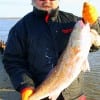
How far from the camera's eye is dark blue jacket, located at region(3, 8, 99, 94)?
4898mm

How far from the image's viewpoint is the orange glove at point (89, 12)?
174 inches

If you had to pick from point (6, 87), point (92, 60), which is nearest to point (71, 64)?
point (6, 87)

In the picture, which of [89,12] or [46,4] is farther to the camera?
[46,4]

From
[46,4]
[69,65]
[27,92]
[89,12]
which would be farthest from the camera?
[46,4]

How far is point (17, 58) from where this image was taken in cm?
500

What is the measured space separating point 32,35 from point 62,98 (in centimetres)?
93

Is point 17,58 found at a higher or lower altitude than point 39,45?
lower

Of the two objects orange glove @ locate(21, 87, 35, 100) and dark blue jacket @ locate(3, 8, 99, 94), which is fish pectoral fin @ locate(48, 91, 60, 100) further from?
dark blue jacket @ locate(3, 8, 99, 94)

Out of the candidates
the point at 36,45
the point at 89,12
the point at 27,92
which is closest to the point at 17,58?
the point at 36,45

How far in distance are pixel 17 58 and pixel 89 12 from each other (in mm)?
1233

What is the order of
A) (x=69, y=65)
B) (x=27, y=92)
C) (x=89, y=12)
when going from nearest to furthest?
(x=89, y=12), (x=69, y=65), (x=27, y=92)

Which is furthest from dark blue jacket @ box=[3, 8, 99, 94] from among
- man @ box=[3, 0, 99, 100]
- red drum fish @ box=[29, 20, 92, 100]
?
red drum fish @ box=[29, 20, 92, 100]

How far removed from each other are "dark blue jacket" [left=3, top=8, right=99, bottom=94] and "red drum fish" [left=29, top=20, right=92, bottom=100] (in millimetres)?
277

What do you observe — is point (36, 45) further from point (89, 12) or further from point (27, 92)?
point (89, 12)
